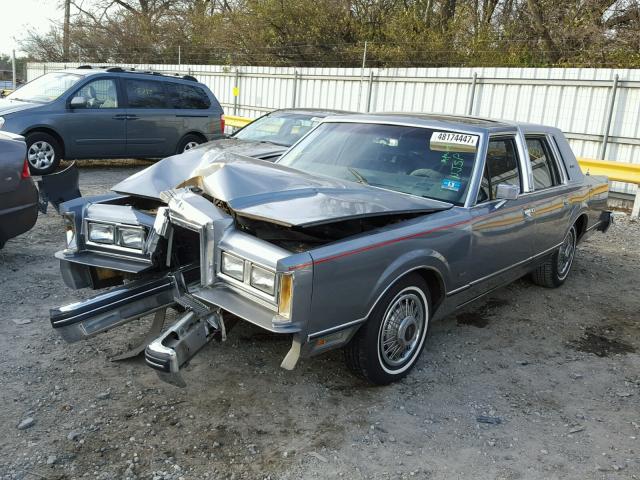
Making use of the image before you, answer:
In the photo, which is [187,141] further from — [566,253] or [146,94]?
[566,253]

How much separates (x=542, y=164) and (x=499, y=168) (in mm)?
931

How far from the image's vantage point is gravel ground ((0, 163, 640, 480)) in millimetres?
3061

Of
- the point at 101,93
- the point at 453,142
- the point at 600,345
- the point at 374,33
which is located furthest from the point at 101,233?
the point at 374,33

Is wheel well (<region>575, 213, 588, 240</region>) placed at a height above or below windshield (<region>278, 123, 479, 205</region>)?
below

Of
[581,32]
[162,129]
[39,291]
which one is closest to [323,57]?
[581,32]

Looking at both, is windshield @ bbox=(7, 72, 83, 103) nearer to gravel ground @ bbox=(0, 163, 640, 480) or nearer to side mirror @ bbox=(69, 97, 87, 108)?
side mirror @ bbox=(69, 97, 87, 108)

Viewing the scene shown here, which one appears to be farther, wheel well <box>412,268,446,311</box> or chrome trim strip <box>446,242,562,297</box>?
chrome trim strip <box>446,242,562,297</box>

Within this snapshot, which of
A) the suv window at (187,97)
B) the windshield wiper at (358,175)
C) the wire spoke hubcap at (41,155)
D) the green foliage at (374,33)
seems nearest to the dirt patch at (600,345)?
the windshield wiper at (358,175)

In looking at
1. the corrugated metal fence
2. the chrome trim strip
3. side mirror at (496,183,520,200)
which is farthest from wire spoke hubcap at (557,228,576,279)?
the corrugated metal fence

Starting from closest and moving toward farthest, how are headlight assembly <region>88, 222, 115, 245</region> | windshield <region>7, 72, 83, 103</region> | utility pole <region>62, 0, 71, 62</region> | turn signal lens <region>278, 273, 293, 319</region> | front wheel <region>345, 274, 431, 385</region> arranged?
turn signal lens <region>278, 273, 293, 319</region>
front wheel <region>345, 274, 431, 385</region>
headlight assembly <region>88, 222, 115, 245</region>
windshield <region>7, 72, 83, 103</region>
utility pole <region>62, 0, 71, 62</region>

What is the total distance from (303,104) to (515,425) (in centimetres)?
1348

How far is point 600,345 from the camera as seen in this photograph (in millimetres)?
4812

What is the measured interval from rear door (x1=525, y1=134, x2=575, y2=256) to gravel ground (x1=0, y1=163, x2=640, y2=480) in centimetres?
84

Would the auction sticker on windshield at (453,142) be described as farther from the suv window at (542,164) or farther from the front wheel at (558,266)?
the front wheel at (558,266)
